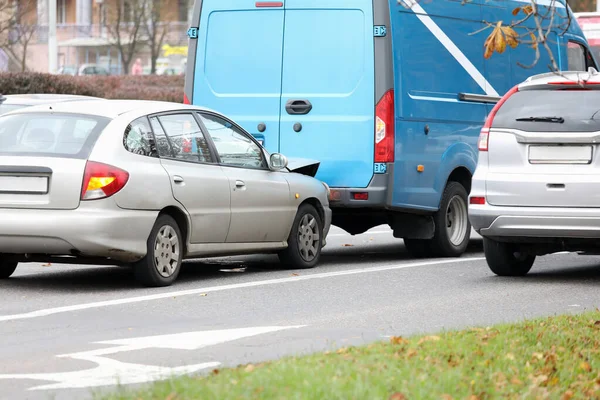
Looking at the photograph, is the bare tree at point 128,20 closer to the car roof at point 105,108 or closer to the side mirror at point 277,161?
the side mirror at point 277,161

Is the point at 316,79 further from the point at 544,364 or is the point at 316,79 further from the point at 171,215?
the point at 544,364

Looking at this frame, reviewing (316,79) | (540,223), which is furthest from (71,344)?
(316,79)

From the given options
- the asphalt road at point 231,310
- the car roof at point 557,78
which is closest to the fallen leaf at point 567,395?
the asphalt road at point 231,310

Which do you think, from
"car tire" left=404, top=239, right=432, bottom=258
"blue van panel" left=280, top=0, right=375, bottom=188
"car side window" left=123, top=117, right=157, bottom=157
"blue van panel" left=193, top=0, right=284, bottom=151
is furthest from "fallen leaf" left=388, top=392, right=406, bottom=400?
"car tire" left=404, top=239, right=432, bottom=258

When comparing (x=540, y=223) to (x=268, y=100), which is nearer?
(x=540, y=223)

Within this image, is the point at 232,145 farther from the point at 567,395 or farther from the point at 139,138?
the point at 567,395

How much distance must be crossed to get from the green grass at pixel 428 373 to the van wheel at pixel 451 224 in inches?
247

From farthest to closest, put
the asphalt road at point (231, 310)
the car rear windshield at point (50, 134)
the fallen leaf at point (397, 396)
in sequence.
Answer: the car rear windshield at point (50, 134) → the asphalt road at point (231, 310) → the fallen leaf at point (397, 396)

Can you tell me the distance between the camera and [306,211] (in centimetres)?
1287

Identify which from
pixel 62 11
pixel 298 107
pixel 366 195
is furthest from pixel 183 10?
pixel 366 195

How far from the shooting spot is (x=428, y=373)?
21.0 feet

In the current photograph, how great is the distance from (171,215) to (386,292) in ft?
6.21

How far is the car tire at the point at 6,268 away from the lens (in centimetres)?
1141

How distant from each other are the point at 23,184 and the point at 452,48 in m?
5.58
